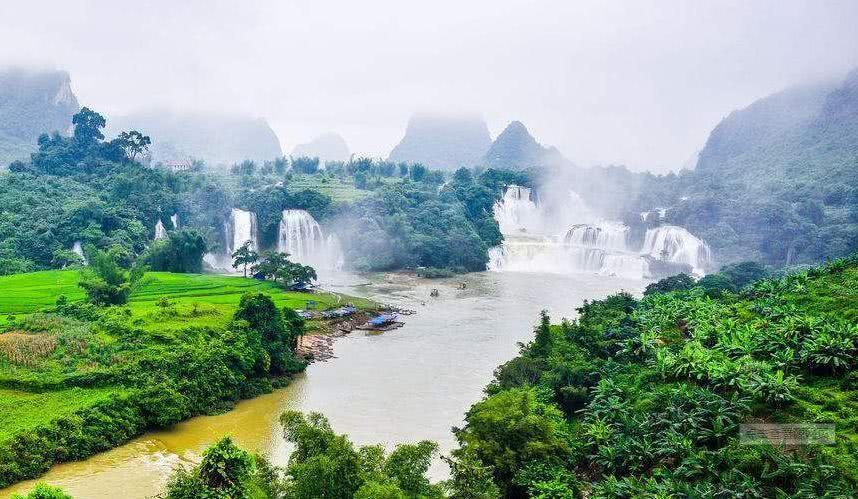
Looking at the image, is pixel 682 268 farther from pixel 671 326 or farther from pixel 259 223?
pixel 259 223

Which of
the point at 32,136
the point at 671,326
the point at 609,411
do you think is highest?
the point at 32,136

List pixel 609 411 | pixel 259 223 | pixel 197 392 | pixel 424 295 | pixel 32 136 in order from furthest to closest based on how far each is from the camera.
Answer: pixel 32 136
pixel 259 223
pixel 424 295
pixel 197 392
pixel 609 411

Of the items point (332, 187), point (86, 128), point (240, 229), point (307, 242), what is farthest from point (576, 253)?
point (86, 128)

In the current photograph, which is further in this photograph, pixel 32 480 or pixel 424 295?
pixel 424 295

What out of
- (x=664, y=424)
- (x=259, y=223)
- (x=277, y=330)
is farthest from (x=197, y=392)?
(x=259, y=223)

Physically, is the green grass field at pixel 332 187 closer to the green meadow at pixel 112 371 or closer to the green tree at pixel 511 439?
the green meadow at pixel 112 371

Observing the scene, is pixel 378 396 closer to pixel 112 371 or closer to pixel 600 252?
pixel 112 371

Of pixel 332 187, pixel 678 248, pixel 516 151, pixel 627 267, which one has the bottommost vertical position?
pixel 627 267

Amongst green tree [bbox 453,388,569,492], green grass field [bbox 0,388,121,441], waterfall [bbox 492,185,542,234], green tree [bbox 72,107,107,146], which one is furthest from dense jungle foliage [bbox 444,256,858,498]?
green tree [bbox 72,107,107,146]
